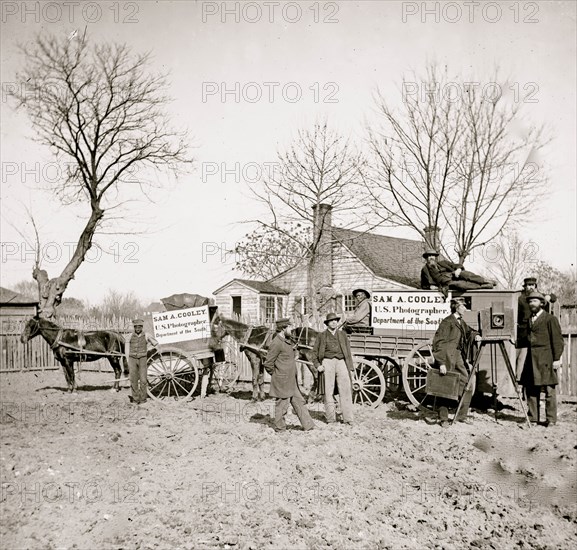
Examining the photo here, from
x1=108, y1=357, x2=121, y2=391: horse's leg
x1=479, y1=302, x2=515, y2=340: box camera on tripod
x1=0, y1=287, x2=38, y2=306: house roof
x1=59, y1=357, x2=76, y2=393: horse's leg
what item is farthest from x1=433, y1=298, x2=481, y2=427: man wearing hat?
x1=0, y1=287, x2=38, y2=306: house roof

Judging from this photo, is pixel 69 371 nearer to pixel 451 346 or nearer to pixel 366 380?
pixel 366 380

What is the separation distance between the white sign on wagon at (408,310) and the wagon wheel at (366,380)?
30.0 inches

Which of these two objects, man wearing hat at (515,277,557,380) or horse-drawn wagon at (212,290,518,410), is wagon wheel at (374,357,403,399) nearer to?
horse-drawn wagon at (212,290,518,410)

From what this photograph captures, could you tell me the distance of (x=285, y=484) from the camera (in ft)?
20.8

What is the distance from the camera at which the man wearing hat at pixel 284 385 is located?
8.78 m

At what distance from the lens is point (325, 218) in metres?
20.1

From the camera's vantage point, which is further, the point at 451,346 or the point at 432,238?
the point at 432,238

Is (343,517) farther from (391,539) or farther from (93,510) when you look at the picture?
(93,510)

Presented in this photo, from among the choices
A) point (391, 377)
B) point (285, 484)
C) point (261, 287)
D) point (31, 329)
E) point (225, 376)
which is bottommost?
point (285, 484)

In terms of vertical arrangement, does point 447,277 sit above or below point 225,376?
above

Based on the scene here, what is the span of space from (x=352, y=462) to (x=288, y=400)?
1925 mm

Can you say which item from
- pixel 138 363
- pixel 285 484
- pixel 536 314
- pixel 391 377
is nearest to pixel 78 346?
pixel 138 363

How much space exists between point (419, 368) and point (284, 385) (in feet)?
8.45

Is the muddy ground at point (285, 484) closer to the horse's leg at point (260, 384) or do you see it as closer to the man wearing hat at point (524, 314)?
the man wearing hat at point (524, 314)
